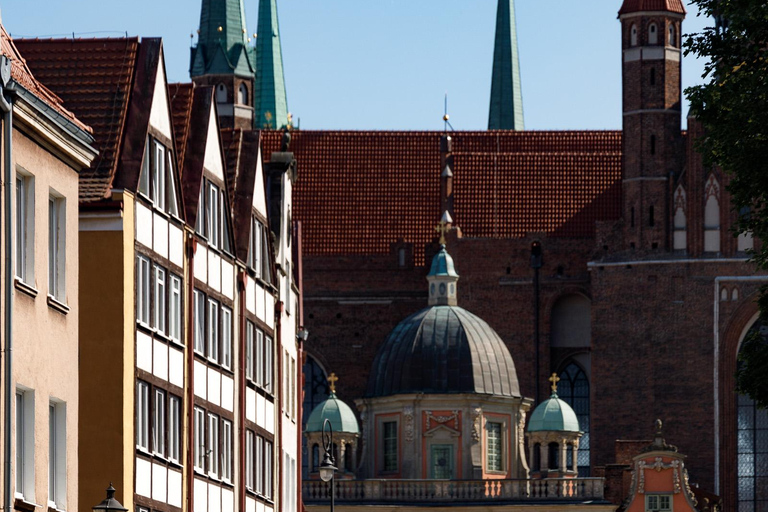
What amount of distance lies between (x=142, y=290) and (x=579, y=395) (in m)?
51.7

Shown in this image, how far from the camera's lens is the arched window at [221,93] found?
87688 mm

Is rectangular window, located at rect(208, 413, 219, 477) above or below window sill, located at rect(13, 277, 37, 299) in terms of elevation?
below

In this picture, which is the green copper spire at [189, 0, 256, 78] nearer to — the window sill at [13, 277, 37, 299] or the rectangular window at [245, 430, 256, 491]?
the rectangular window at [245, 430, 256, 491]

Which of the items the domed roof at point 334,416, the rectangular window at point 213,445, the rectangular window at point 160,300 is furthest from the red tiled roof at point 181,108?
the domed roof at point 334,416

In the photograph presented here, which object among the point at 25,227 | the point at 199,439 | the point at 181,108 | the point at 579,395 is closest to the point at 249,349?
the point at 199,439

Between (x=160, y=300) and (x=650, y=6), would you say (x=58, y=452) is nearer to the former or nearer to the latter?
(x=160, y=300)

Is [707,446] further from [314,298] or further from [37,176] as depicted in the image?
[37,176]

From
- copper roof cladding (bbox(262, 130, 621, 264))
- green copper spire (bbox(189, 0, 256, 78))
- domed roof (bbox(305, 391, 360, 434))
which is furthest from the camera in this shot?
green copper spire (bbox(189, 0, 256, 78))

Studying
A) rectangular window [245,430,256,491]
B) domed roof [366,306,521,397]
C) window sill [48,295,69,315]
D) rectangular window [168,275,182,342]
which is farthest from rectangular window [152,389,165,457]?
domed roof [366,306,521,397]

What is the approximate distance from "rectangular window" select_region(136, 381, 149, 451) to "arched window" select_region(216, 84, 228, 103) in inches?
2012

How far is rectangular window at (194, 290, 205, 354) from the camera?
134 feet

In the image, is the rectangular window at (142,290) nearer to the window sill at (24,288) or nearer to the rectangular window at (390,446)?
the window sill at (24,288)

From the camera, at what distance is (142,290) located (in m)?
36.8

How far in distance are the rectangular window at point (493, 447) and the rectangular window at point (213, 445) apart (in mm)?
43156
